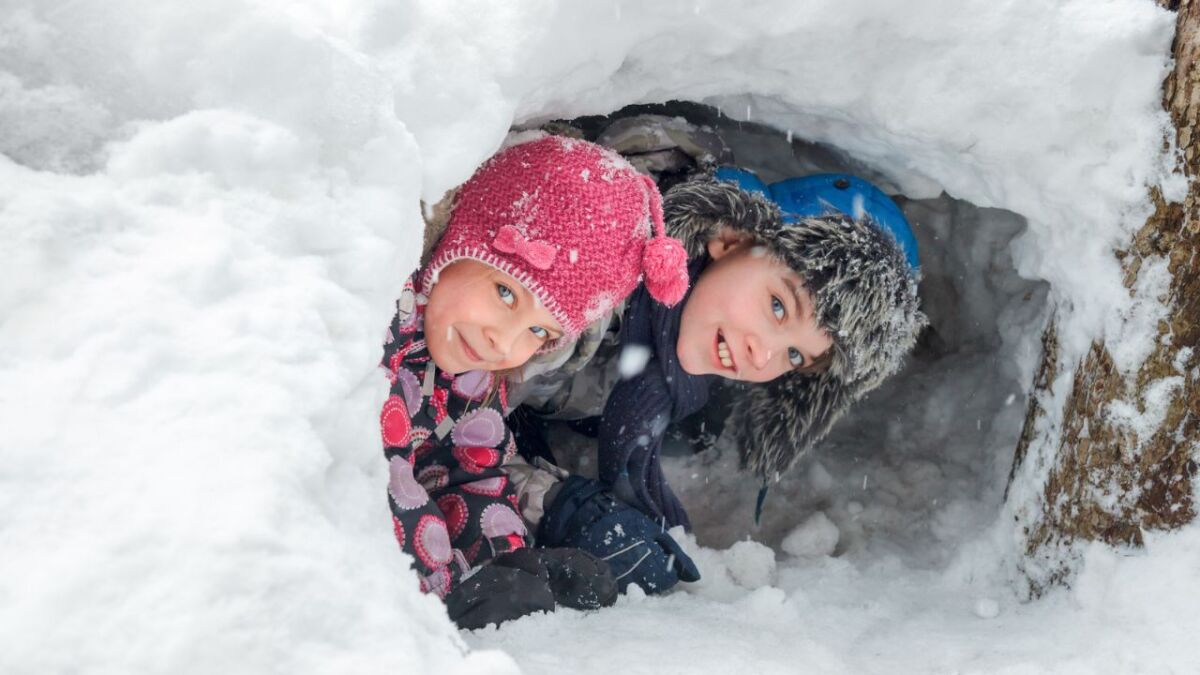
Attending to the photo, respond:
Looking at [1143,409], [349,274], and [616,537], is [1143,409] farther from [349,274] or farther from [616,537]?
[349,274]

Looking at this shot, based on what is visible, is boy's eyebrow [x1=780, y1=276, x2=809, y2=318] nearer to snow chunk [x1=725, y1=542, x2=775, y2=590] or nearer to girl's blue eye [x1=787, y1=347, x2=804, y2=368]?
girl's blue eye [x1=787, y1=347, x2=804, y2=368]

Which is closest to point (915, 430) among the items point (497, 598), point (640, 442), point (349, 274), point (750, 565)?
point (750, 565)

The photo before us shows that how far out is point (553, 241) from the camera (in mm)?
1639

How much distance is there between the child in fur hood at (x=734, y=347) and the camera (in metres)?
1.94

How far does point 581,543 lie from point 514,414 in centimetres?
52

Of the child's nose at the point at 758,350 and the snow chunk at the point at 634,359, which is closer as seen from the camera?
the child's nose at the point at 758,350

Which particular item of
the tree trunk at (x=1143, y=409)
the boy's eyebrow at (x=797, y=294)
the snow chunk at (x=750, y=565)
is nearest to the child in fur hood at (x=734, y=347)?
the boy's eyebrow at (x=797, y=294)

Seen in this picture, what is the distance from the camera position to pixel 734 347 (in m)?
1.95

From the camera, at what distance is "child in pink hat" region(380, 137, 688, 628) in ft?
5.34

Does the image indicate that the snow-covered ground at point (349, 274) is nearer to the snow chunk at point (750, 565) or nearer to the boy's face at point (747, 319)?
the snow chunk at point (750, 565)

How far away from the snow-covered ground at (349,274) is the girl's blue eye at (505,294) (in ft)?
1.11

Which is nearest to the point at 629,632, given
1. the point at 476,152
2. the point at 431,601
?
the point at 431,601

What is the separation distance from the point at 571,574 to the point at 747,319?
664 mm

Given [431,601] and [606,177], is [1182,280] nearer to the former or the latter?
[606,177]
